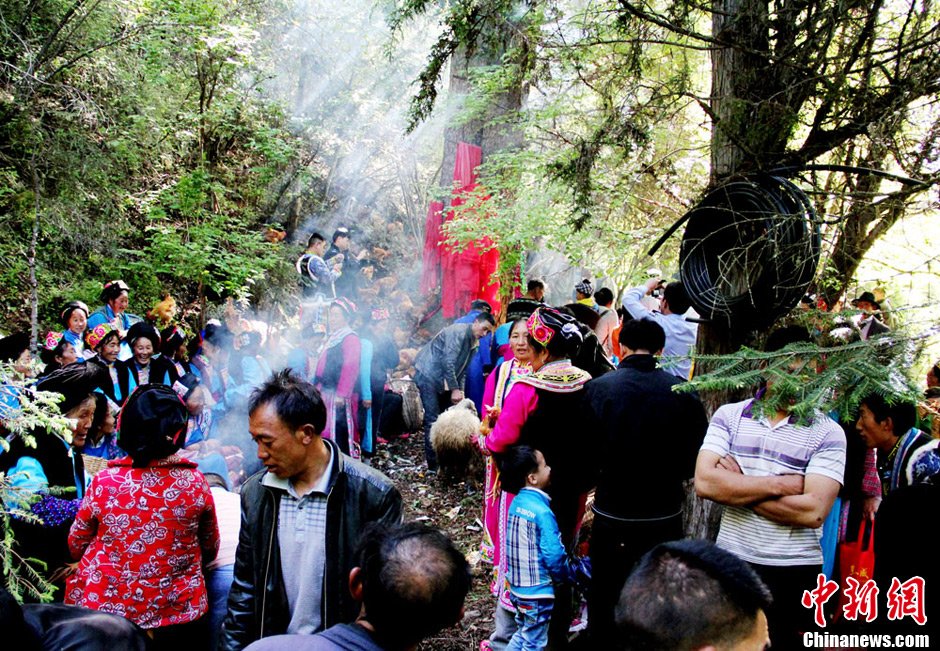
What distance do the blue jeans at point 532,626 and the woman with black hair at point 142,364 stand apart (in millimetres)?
4547

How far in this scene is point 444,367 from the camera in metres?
8.40

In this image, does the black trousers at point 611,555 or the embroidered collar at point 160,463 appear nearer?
the embroidered collar at point 160,463

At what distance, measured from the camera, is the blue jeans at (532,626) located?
375 cm

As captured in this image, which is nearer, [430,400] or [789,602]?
[789,602]

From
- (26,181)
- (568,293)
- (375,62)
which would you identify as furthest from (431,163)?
(26,181)

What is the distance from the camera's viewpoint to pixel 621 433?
3.87 metres

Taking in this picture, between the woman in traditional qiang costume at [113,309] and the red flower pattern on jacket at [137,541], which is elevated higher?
the woman in traditional qiang costume at [113,309]

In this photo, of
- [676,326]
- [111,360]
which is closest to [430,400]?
[676,326]

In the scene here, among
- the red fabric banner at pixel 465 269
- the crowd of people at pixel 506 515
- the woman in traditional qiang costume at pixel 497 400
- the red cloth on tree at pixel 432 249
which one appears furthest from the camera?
the red cloth on tree at pixel 432 249

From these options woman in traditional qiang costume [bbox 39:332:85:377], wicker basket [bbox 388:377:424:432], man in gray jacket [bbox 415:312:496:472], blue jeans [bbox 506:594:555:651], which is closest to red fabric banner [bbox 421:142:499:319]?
wicker basket [bbox 388:377:424:432]

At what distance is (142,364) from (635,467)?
530 cm

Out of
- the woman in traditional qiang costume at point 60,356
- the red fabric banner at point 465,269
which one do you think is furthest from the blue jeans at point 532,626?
the red fabric banner at point 465,269

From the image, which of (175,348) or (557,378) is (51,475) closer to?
(557,378)

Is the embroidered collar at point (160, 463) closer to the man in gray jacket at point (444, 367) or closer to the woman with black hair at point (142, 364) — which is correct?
the woman with black hair at point (142, 364)
